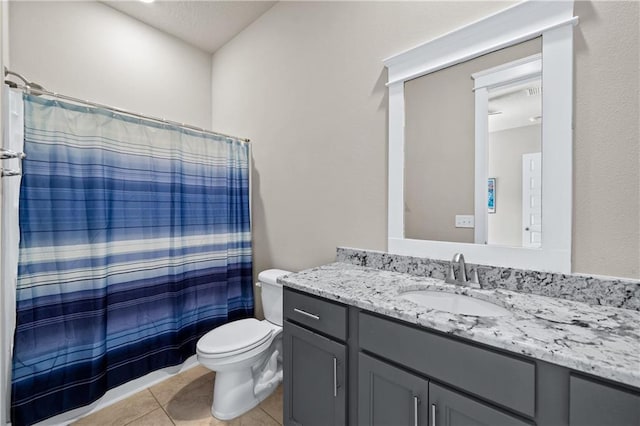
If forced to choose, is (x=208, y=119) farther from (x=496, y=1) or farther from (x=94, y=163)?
(x=496, y=1)

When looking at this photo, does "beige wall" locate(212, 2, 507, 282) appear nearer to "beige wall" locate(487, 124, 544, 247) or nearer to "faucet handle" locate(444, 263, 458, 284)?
"faucet handle" locate(444, 263, 458, 284)

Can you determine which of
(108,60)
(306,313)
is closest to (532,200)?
(306,313)

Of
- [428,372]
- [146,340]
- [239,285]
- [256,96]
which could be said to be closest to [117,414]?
[146,340]

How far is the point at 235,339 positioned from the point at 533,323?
4.72ft

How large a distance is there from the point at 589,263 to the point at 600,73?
70 cm

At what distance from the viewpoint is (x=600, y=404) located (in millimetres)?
640

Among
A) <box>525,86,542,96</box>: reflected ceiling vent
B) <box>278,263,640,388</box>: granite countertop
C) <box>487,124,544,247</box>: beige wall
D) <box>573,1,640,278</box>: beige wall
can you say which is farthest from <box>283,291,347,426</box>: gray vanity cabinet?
<box>525,86,542,96</box>: reflected ceiling vent

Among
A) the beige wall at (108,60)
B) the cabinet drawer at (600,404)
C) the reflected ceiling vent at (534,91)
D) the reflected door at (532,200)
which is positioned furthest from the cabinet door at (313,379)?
the beige wall at (108,60)

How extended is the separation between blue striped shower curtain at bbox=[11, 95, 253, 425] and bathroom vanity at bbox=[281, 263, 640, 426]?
39.6 inches

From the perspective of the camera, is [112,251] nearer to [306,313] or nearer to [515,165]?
[306,313]

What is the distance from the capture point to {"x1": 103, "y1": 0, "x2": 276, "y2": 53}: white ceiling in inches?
83.8

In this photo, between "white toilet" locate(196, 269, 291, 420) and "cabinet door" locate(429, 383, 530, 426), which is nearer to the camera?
"cabinet door" locate(429, 383, 530, 426)

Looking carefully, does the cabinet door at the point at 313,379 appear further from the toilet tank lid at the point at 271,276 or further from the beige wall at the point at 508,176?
the beige wall at the point at 508,176

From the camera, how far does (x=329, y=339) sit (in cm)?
117
